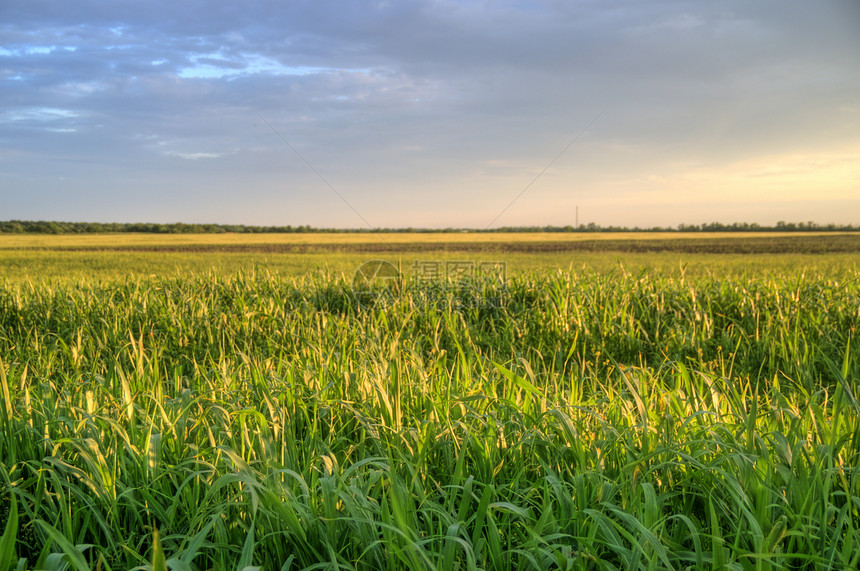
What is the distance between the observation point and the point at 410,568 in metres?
1.39

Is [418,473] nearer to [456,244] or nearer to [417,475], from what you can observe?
[417,475]

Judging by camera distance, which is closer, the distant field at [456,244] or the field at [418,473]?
the field at [418,473]

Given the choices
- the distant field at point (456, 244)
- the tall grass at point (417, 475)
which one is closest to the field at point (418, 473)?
the tall grass at point (417, 475)

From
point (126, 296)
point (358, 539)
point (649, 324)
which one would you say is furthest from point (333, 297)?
point (358, 539)

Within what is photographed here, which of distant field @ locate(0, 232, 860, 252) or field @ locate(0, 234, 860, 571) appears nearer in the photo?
field @ locate(0, 234, 860, 571)

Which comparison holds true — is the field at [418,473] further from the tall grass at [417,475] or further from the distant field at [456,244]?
the distant field at [456,244]

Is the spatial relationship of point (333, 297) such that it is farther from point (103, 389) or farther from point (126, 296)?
point (103, 389)

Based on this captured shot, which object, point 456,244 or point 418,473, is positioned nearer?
point 418,473

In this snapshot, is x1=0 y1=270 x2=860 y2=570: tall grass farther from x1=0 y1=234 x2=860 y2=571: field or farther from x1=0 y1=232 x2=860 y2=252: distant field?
x1=0 y1=232 x2=860 y2=252: distant field

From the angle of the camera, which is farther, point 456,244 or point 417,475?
point 456,244

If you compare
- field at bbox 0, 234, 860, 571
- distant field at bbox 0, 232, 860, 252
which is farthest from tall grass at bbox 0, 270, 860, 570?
distant field at bbox 0, 232, 860, 252

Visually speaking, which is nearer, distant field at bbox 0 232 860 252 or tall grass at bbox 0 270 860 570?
tall grass at bbox 0 270 860 570

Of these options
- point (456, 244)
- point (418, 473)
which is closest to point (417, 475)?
point (418, 473)

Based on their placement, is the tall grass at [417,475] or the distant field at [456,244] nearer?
the tall grass at [417,475]
